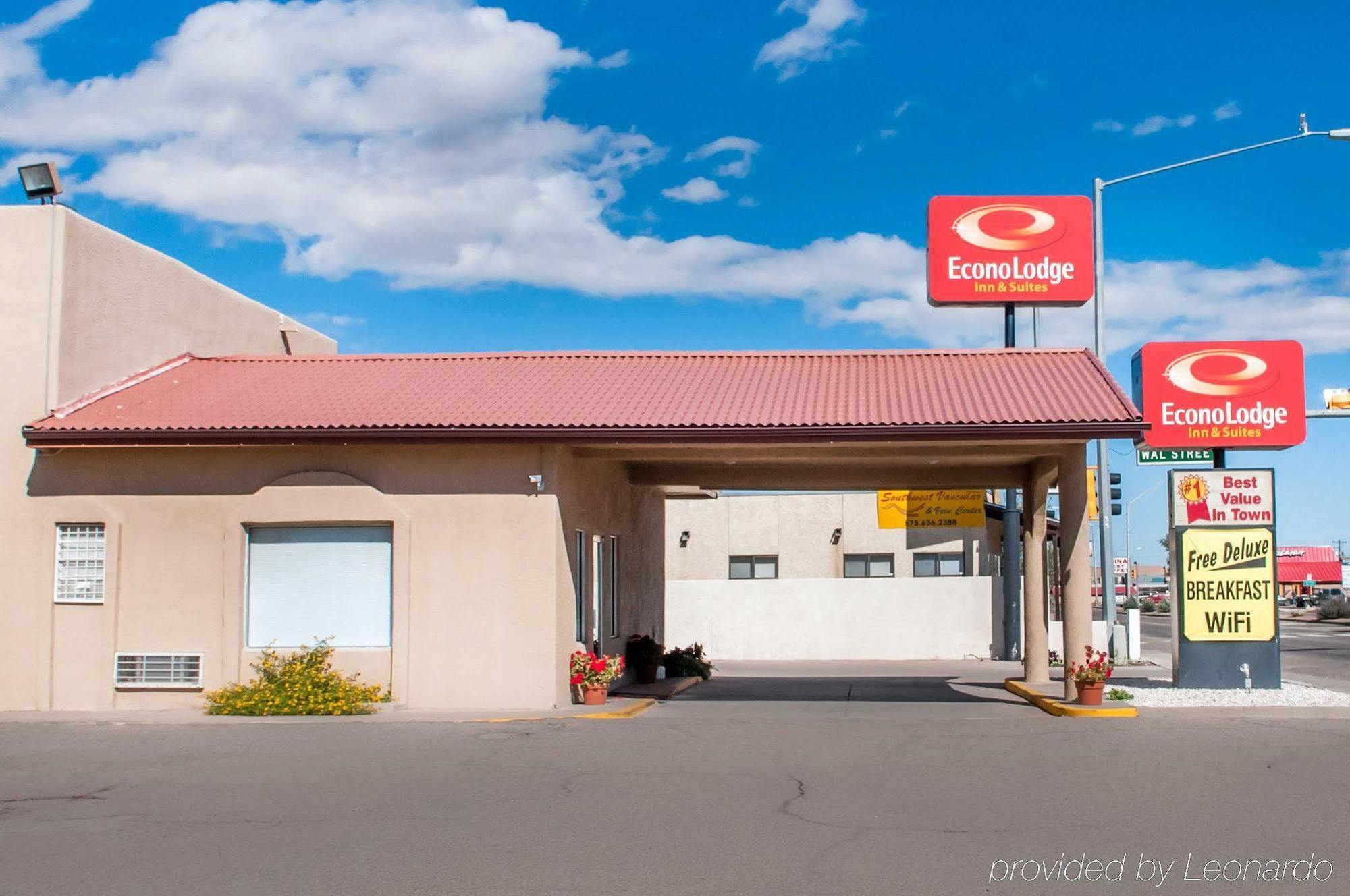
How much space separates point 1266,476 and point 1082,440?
13.3 ft

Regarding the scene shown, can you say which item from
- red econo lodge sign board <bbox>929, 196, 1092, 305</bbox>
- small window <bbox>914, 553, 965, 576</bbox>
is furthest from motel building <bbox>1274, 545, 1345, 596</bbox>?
red econo lodge sign board <bbox>929, 196, 1092, 305</bbox>

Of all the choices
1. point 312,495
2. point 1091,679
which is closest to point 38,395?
point 312,495

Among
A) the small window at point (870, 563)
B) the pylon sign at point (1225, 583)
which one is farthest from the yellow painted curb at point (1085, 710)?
the small window at point (870, 563)

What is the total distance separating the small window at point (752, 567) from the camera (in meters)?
38.5

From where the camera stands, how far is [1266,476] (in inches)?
758

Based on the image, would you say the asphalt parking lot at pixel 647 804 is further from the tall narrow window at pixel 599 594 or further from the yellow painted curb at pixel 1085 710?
the tall narrow window at pixel 599 594

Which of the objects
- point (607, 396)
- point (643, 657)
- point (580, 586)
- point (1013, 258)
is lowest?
point (643, 657)

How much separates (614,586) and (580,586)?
3145 mm

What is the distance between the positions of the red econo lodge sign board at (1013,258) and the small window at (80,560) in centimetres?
1454

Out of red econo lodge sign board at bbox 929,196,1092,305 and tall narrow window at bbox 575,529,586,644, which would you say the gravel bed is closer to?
tall narrow window at bbox 575,529,586,644

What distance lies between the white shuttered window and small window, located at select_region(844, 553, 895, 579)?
22.4 m

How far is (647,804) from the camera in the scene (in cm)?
1006

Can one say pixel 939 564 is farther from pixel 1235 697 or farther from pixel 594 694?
pixel 594 694

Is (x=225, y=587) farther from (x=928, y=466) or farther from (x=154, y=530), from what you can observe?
(x=928, y=466)
